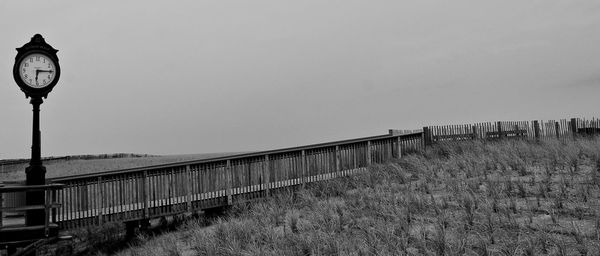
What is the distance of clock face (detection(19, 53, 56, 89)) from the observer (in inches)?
398

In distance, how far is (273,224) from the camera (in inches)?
362

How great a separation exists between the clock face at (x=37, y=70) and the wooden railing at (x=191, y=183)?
9.62 feet

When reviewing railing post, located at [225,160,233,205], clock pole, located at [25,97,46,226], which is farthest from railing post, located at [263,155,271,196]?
clock pole, located at [25,97,46,226]

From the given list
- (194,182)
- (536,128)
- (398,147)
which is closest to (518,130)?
(536,128)

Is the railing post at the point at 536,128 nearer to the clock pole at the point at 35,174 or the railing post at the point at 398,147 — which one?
the railing post at the point at 398,147

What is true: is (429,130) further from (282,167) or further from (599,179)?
(599,179)

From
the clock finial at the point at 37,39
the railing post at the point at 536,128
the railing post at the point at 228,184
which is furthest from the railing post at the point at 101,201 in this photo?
the railing post at the point at 536,128

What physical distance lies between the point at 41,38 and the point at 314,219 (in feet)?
26.6

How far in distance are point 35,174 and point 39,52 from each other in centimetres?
301

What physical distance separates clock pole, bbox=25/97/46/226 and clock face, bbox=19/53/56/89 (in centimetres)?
40

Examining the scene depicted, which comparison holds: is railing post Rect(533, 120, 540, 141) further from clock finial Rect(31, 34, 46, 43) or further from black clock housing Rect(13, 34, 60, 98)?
clock finial Rect(31, 34, 46, 43)

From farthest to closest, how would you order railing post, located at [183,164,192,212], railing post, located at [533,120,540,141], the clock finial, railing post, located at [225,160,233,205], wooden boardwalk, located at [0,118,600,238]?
1. railing post, located at [533,120,540,141]
2. railing post, located at [225,160,233,205]
3. railing post, located at [183,164,192,212]
4. wooden boardwalk, located at [0,118,600,238]
5. the clock finial

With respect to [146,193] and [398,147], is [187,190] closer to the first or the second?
[146,193]

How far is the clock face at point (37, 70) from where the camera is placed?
33.2 feet
